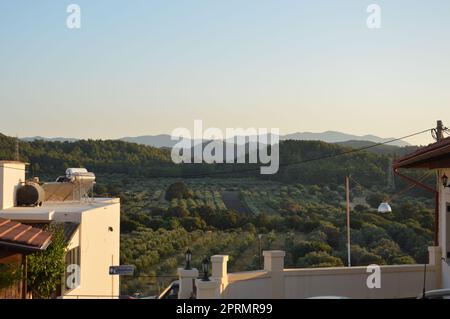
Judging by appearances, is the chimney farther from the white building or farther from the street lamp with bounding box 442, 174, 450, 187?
the street lamp with bounding box 442, 174, 450, 187

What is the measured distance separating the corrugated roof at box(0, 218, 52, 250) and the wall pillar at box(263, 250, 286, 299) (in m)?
4.72

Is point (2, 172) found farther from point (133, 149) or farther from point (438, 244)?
point (133, 149)

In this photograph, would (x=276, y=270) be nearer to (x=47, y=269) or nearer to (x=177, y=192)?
(x=47, y=269)

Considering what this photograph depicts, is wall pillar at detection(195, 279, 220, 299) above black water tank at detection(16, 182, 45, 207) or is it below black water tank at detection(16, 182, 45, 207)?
below

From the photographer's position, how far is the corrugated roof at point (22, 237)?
34.1 ft

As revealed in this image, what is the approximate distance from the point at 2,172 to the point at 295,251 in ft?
48.1

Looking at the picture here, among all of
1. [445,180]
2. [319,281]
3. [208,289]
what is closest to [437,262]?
[445,180]

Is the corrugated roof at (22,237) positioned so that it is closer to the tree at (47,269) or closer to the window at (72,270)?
the tree at (47,269)

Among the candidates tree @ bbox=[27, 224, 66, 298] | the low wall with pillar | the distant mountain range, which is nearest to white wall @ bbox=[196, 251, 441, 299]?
the low wall with pillar

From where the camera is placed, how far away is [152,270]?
3161 cm

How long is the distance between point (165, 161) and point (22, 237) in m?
50.1

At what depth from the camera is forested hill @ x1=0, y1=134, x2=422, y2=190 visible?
5081 centimetres

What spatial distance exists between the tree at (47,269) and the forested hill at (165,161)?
32.0m

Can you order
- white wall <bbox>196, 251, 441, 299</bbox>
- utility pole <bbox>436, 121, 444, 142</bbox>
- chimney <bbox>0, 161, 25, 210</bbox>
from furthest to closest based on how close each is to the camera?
chimney <bbox>0, 161, 25, 210</bbox>
utility pole <bbox>436, 121, 444, 142</bbox>
white wall <bbox>196, 251, 441, 299</bbox>
